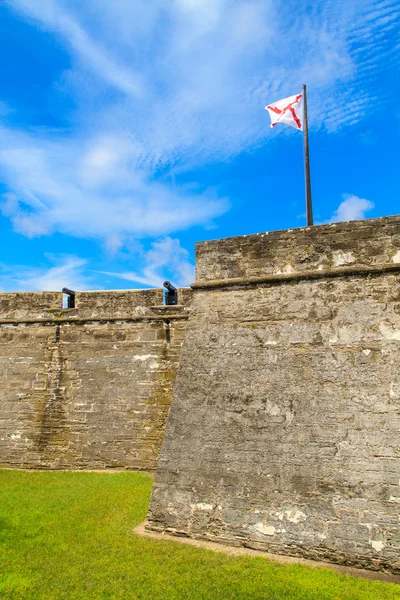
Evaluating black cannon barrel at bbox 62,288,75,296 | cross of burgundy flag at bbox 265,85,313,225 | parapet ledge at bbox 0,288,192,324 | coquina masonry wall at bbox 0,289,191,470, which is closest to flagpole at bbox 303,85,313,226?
cross of burgundy flag at bbox 265,85,313,225

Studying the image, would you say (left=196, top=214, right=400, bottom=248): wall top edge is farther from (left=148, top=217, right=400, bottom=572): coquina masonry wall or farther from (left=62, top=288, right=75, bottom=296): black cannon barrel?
(left=62, top=288, right=75, bottom=296): black cannon barrel

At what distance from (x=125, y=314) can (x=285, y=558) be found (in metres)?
6.67

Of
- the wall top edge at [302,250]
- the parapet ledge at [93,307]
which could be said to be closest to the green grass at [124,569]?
the wall top edge at [302,250]

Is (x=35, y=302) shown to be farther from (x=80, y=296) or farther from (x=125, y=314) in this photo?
(x=125, y=314)

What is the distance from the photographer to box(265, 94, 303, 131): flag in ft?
29.3

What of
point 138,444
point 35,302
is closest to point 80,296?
point 35,302

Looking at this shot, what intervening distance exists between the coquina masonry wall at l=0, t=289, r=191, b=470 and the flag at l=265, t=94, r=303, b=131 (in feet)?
13.4

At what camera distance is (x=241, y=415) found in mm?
5301

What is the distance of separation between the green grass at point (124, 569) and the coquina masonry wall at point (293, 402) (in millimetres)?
407

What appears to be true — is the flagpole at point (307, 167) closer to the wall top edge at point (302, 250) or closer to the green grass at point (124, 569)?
the wall top edge at point (302, 250)

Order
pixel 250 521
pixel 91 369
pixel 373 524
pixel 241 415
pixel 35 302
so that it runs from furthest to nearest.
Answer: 1. pixel 35 302
2. pixel 91 369
3. pixel 241 415
4. pixel 250 521
5. pixel 373 524

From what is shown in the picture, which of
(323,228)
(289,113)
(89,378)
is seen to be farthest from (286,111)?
(89,378)

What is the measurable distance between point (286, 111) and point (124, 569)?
8230 mm

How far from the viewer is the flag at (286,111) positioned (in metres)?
8.95
